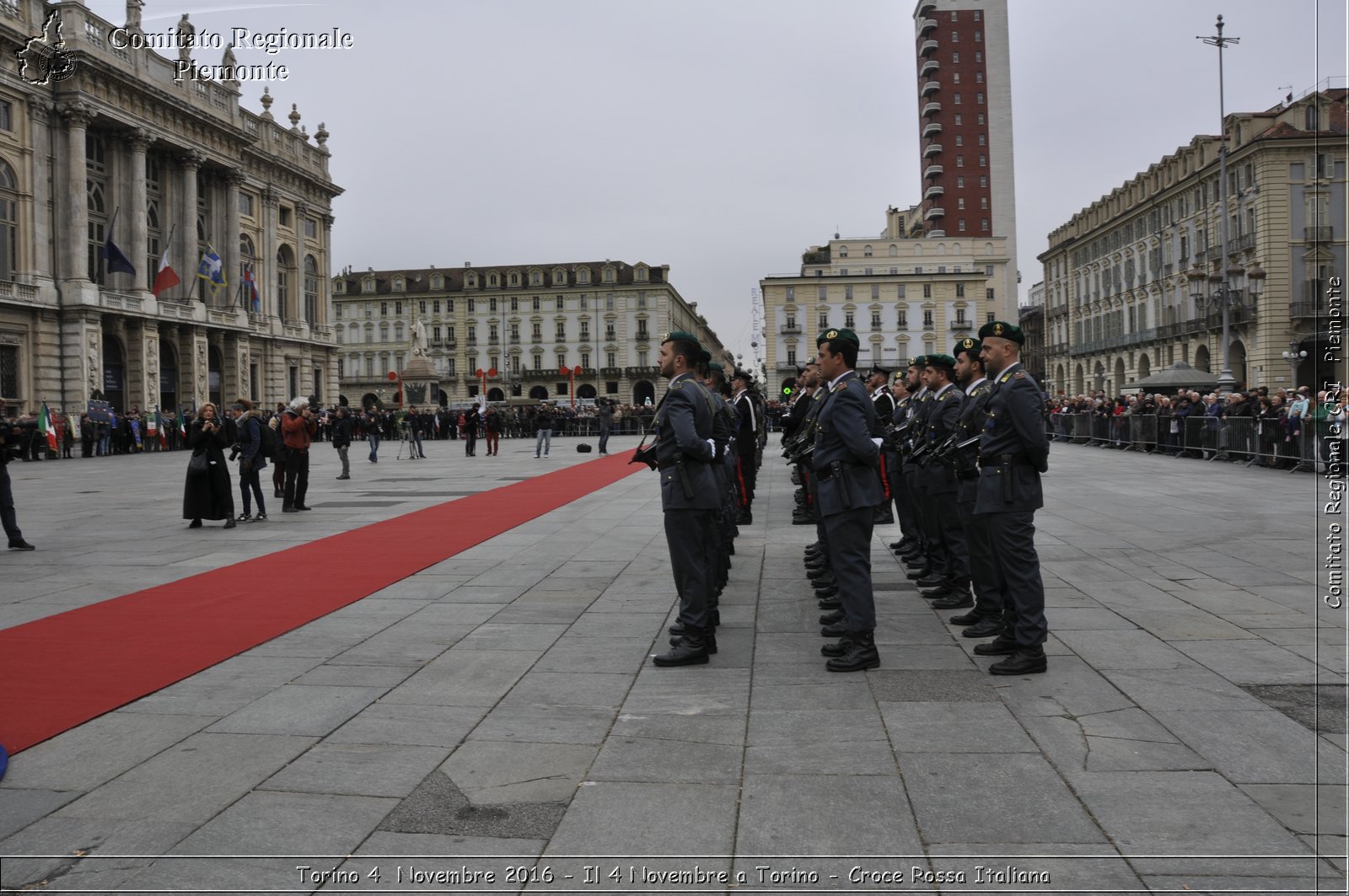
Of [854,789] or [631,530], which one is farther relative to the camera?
[631,530]

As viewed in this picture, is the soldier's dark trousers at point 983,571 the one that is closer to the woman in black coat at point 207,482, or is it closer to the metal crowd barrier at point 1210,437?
the metal crowd barrier at point 1210,437

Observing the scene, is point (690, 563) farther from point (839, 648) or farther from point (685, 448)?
point (839, 648)

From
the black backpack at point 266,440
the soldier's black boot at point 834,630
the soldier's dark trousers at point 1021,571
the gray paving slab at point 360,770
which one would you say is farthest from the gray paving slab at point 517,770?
the black backpack at point 266,440

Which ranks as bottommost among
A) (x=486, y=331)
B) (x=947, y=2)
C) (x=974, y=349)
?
(x=974, y=349)

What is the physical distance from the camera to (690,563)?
19.6 ft

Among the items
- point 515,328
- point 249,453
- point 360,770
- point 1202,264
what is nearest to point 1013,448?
point 360,770

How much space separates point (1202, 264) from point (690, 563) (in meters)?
57.2

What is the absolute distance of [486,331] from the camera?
106 m

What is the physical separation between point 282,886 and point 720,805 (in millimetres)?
1481

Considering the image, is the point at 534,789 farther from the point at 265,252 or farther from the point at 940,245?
the point at 940,245

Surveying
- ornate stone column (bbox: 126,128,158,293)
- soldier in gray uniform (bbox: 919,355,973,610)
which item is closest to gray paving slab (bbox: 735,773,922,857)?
soldier in gray uniform (bbox: 919,355,973,610)

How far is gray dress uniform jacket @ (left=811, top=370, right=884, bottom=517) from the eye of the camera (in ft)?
18.8

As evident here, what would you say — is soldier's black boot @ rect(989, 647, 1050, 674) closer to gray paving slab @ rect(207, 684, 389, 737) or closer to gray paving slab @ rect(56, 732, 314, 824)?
gray paving slab @ rect(207, 684, 389, 737)

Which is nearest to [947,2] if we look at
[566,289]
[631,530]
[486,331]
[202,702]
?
[566,289]
